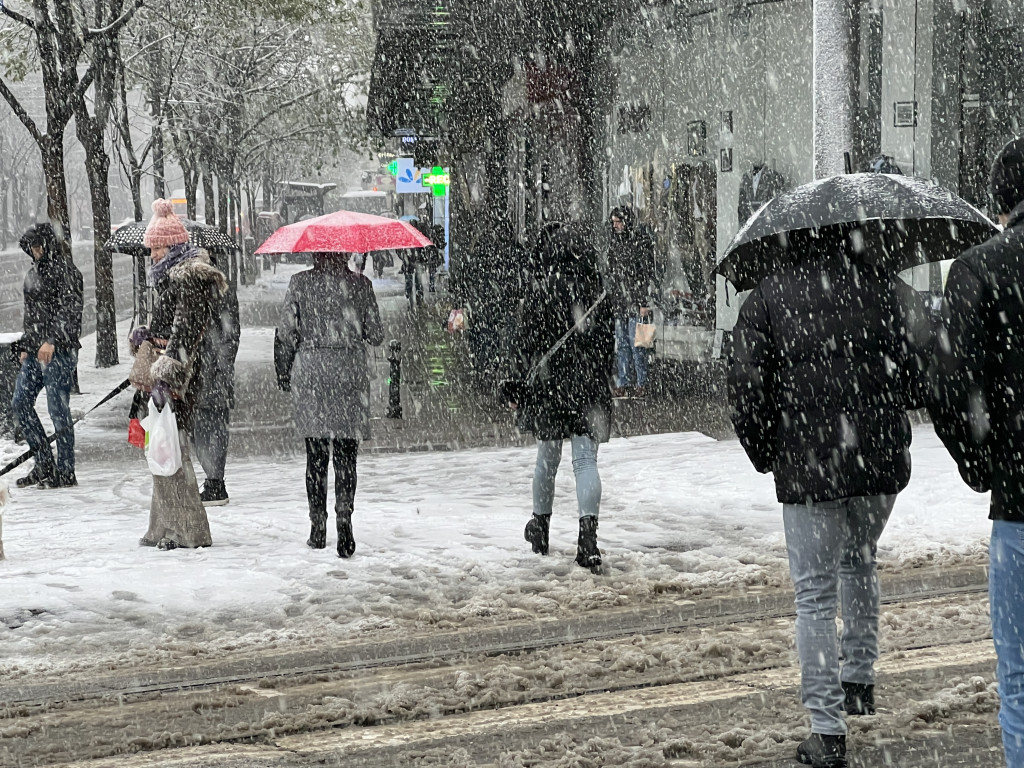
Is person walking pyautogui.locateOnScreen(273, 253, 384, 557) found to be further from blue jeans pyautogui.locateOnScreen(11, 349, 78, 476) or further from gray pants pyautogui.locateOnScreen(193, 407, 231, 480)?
blue jeans pyautogui.locateOnScreen(11, 349, 78, 476)

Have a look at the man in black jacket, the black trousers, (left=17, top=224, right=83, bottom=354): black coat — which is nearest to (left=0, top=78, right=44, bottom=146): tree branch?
(left=17, top=224, right=83, bottom=354): black coat

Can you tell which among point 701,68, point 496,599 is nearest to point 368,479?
point 496,599

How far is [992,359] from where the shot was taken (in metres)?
3.49

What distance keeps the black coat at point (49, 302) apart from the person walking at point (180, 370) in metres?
2.18

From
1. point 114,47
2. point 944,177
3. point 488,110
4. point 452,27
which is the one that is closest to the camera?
point 944,177

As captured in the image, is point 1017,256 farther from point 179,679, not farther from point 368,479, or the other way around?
point 368,479

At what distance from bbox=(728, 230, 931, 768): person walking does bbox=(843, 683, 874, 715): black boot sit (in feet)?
1.53

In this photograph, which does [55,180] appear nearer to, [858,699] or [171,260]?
[171,260]

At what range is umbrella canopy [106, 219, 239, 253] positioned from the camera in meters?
12.6

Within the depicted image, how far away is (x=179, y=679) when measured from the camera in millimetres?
5734

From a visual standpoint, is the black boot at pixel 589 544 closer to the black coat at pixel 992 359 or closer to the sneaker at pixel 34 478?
the black coat at pixel 992 359

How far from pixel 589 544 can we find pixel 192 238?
6.34 m

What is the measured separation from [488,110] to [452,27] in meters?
6.11

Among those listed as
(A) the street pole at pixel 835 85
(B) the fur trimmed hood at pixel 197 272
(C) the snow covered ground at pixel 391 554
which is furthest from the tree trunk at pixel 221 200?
(A) the street pole at pixel 835 85
